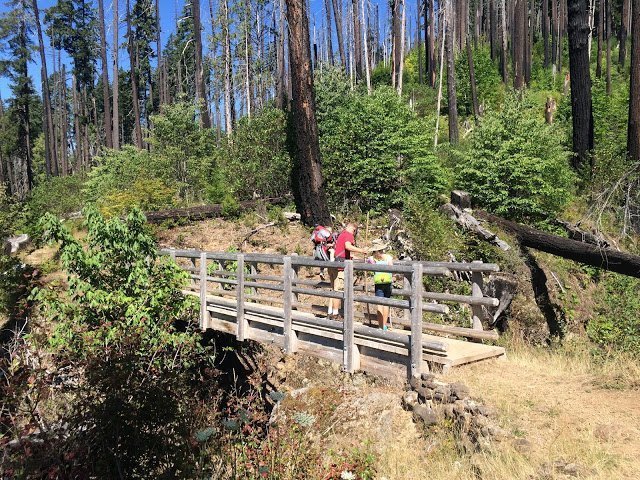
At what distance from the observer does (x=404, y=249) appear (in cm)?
1353

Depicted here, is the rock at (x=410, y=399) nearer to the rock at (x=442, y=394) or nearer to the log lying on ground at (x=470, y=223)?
the rock at (x=442, y=394)

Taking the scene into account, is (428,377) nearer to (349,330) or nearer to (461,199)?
(349,330)

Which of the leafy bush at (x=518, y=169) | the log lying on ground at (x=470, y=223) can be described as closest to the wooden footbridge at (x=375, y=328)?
the log lying on ground at (x=470, y=223)

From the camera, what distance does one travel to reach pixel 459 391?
22.0ft

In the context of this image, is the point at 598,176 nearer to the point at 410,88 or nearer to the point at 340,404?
the point at 340,404

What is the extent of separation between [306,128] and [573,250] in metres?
8.36

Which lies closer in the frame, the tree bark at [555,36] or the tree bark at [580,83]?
the tree bark at [580,83]

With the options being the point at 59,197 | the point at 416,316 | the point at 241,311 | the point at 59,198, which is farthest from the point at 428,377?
the point at 59,197

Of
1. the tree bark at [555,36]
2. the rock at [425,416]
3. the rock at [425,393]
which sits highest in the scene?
the tree bark at [555,36]

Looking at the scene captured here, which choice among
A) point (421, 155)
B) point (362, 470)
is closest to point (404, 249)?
point (421, 155)

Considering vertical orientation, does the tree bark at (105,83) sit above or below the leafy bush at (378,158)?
above

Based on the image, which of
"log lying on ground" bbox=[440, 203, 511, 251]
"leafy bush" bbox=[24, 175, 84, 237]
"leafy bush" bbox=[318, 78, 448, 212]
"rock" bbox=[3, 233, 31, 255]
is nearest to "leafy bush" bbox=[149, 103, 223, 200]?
"rock" bbox=[3, 233, 31, 255]

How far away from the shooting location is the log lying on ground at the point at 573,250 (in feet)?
30.6

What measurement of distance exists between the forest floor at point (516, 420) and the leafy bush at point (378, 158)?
6.67m
